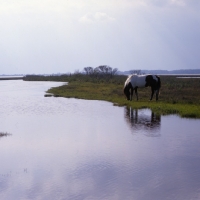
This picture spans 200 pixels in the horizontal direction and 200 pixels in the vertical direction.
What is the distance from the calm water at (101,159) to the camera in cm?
640

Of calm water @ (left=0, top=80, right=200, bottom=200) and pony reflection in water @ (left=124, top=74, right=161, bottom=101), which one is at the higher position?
A: pony reflection in water @ (left=124, top=74, right=161, bottom=101)

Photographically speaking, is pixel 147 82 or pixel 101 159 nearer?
pixel 101 159

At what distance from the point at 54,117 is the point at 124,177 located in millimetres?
8471

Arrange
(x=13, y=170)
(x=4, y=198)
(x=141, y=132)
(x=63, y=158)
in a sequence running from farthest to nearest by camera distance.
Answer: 1. (x=141, y=132)
2. (x=63, y=158)
3. (x=13, y=170)
4. (x=4, y=198)

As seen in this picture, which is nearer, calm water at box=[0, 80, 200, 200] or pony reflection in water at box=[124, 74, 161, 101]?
calm water at box=[0, 80, 200, 200]

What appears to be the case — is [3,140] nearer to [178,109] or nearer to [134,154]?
[134,154]

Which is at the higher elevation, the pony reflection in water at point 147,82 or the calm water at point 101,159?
the pony reflection in water at point 147,82

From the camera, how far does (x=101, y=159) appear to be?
835 centimetres

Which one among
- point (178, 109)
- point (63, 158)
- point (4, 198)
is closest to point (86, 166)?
point (63, 158)

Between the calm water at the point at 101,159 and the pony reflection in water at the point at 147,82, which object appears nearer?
the calm water at the point at 101,159

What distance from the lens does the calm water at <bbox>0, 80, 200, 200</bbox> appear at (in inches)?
252

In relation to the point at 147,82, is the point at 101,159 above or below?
below

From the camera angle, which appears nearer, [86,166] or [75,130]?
[86,166]

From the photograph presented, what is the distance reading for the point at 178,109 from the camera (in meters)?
15.7
